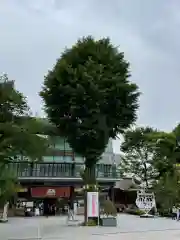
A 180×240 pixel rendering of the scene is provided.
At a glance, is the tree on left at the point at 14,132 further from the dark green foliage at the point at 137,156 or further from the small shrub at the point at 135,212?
the dark green foliage at the point at 137,156

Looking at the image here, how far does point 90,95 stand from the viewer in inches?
850

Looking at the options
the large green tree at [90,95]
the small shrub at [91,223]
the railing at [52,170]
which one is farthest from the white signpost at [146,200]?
the small shrub at [91,223]

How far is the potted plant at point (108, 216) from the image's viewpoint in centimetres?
1988

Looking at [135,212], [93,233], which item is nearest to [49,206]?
[135,212]

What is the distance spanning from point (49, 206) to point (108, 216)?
17.6 m

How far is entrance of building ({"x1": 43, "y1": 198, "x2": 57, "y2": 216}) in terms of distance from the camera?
1430 inches

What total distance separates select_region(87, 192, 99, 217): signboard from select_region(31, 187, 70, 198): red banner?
15.8 metres

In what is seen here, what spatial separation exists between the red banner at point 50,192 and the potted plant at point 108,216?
A: 1556 centimetres

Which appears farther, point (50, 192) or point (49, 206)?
point (49, 206)

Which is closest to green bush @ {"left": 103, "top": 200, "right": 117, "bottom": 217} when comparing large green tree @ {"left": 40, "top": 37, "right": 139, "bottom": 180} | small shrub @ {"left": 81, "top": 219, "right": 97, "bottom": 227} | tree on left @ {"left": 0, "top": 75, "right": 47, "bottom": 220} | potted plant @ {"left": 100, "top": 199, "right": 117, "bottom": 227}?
potted plant @ {"left": 100, "top": 199, "right": 117, "bottom": 227}

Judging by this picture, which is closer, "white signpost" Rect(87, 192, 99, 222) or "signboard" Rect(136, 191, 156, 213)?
"white signpost" Rect(87, 192, 99, 222)

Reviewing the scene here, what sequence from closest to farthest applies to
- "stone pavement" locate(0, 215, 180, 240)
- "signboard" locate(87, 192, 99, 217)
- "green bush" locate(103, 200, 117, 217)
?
"stone pavement" locate(0, 215, 180, 240)
"signboard" locate(87, 192, 99, 217)
"green bush" locate(103, 200, 117, 217)

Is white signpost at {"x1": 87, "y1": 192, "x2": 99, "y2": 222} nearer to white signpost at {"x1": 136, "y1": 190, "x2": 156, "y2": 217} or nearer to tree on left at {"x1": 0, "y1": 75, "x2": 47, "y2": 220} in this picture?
tree on left at {"x1": 0, "y1": 75, "x2": 47, "y2": 220}

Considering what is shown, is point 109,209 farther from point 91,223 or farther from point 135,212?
point 135,212
